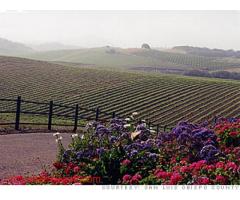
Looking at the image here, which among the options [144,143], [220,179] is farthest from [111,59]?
[220,179]

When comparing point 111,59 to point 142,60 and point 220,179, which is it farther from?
point 220,179

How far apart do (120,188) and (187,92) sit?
35733 millimetres

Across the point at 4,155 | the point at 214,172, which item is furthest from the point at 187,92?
the point at 214,172

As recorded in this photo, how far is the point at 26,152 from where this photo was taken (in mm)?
9828

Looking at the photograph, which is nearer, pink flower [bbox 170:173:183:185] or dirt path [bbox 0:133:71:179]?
pink flower [bbox 170:173:183:185]

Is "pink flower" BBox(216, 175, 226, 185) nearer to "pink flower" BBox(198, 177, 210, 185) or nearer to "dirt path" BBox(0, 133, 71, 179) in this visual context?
"pink flower" BBox(198, 177, 210, 185)

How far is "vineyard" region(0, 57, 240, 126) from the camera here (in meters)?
28.8

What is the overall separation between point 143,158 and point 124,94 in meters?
30.7

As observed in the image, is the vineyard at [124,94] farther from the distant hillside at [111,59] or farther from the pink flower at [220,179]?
the distant hillside at [111,59]

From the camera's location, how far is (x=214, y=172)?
5297mm

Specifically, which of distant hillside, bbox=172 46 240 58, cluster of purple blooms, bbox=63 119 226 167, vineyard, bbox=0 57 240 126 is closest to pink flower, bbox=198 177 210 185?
cluster of purple blooms, bbox=63 119 226 167

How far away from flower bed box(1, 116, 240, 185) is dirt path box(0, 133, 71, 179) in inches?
30.9

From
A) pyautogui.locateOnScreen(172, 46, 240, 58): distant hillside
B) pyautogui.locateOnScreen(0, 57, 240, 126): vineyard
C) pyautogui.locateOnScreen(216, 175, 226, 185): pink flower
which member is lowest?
pyautogui.locateOnScreen(0, 57, 240, 126): vineyard

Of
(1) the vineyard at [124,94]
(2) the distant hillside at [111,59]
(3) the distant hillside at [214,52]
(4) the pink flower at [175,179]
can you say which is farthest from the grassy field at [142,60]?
(4) the pink flower at [175,179]
